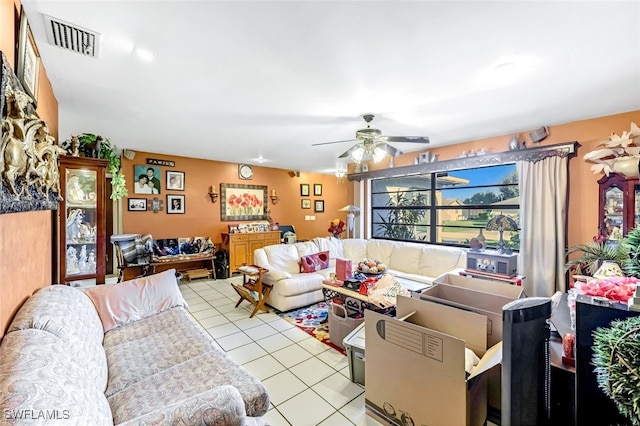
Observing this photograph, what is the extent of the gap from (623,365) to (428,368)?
0.59 meters

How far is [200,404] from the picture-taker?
1.03 meters

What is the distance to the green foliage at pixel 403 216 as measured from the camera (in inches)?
196

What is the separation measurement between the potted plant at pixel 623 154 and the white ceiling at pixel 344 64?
0.68 metres

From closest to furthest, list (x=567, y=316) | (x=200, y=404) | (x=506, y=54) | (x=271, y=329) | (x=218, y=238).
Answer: (x=200, y=404), (x=567, y=316), (x=506, y=54), (x=271, y=329), (x=218, y=238)

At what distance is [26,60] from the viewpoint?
145 centimetres

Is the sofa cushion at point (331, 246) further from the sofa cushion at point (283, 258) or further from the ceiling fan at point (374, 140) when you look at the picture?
the ceiling fan at point (374, 140)

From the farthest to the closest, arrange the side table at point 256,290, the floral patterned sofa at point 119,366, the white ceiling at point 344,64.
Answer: the side table at point 256,290, the white ceiling at point 344,64, the floral patterned sofa at point 119,366

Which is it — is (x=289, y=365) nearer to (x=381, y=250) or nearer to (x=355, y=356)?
(x=355, y=356)

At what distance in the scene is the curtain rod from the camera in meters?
3.20

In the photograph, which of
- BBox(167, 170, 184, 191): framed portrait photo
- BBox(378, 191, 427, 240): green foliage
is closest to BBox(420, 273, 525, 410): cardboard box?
BBox(378, 191, 427, 240): green foliage

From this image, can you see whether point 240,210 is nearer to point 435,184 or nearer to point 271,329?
point 271,329

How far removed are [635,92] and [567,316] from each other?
2410mm

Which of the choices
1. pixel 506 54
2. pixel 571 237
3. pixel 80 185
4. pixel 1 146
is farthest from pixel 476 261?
pixel 80 185

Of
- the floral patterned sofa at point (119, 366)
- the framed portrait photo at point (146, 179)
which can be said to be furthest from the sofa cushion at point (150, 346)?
the framed portrait photo at point (146, 179)
